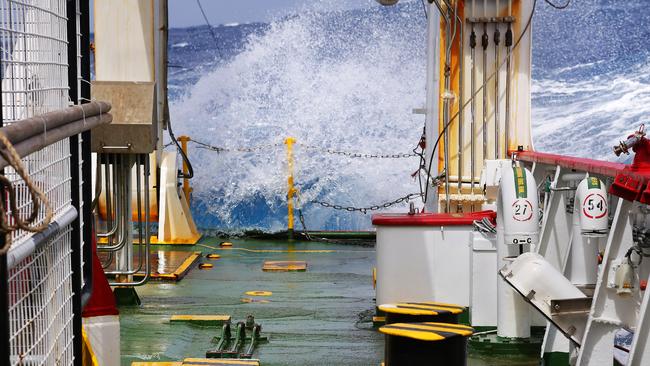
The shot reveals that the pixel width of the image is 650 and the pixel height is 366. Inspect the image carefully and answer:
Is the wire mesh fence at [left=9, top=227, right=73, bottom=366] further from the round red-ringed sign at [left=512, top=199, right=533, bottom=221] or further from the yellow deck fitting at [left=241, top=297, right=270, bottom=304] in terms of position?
the yellow deck fitting at [left=241, top=297, right=270, bottom=304]

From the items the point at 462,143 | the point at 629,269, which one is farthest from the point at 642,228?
the point at 462,143

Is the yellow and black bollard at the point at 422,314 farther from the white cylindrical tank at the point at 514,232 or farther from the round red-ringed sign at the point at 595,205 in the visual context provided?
the white cylindrical tank at the point at 514,232

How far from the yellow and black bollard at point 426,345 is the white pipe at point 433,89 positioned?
4.30 metres

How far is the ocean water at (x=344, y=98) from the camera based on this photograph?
914 inches

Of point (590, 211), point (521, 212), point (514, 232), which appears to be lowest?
point (514, 232)

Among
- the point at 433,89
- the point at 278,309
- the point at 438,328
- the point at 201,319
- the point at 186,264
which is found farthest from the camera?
the point at 186,264

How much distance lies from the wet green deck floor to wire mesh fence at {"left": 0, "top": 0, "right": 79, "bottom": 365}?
10.2ft

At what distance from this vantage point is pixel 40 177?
3.01 metres

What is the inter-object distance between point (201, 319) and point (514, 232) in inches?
96.3

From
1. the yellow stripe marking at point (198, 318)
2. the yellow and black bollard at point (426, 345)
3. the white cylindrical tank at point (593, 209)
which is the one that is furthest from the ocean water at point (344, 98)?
the yellow and black bollard at point (426, 345)

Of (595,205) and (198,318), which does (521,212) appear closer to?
(595,205)

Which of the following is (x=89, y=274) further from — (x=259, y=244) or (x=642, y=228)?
(x=259, y=244)

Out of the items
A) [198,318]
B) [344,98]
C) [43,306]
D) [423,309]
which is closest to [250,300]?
[198,318]

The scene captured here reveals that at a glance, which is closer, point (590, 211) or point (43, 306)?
point (43, 306)
